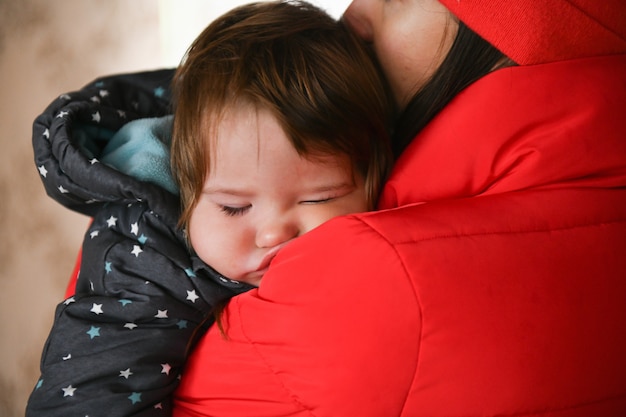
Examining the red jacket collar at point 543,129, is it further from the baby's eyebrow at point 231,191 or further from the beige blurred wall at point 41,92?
the beige blurred wall at point 41,92

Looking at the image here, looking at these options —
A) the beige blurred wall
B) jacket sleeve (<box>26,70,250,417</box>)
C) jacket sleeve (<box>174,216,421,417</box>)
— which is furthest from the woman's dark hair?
the beige blurred wall

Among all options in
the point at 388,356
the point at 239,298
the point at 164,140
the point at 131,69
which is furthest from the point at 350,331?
the point at 131,69

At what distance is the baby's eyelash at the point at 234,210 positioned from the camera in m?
0.96

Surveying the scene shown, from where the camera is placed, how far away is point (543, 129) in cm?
79

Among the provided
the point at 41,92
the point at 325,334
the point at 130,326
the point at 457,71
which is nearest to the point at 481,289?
the point at 325,334

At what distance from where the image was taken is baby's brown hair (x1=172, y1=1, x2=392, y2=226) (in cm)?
92

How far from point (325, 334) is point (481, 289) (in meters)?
0.18

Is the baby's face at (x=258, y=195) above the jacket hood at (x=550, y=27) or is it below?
below

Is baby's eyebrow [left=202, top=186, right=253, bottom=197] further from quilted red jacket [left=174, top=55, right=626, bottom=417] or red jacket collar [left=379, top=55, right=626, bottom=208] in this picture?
red jacket collar [left=379, top=55, right=626, bottom=208]

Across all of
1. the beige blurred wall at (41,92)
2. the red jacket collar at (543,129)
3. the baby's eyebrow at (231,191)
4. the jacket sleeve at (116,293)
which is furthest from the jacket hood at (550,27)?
the beige blurred wall at (41,92)

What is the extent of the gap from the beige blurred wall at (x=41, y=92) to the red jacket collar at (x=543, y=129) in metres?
1.46

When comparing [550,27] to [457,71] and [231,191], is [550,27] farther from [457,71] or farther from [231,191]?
[231,191]

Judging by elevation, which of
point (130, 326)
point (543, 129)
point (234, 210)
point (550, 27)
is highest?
point (550, 27)

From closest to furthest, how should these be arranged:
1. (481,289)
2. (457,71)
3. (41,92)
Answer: (481,289), (457,71), (41,92)
